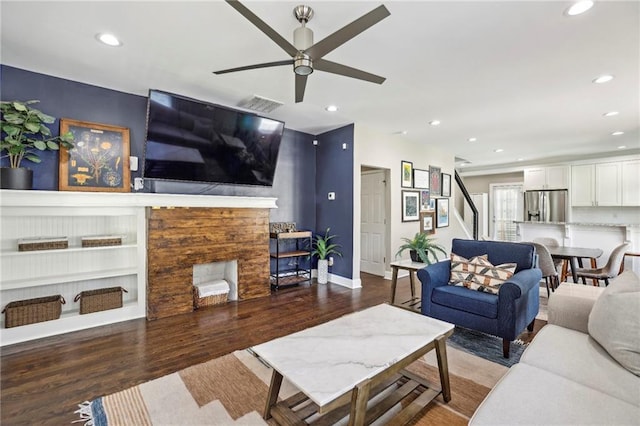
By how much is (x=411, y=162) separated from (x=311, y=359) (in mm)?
4858

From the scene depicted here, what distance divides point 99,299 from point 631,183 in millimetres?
9185

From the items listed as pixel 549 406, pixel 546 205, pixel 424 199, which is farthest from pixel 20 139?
pixel 546 205

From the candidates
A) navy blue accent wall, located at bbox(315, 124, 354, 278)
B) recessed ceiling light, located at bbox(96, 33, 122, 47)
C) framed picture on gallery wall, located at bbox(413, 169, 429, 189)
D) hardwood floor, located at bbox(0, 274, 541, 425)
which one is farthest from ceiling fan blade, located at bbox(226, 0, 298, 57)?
framed picture on gallery wall, located at bbox(413, 169, 429, 189)

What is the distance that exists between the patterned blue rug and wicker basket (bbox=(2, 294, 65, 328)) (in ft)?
12.3

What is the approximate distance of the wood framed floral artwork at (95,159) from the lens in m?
3.06

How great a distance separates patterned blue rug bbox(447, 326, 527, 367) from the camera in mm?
2363

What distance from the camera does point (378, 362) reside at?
1.46 meters

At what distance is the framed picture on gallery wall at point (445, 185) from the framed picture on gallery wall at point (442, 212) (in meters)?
0.14

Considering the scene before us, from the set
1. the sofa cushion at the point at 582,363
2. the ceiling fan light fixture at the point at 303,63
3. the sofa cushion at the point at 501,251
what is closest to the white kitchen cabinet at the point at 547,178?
the sofa cushion at the point at 501,251

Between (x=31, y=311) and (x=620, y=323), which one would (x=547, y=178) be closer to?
(x=620, y=323)

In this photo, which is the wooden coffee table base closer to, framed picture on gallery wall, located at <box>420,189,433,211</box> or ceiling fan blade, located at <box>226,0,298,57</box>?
ceiling fan blade, located at <box>226,0,298,57</box>

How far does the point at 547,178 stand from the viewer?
700 centimetres

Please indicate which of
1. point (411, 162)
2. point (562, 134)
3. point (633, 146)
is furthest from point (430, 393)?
point (633, 146)

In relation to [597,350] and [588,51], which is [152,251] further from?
[588,51]
